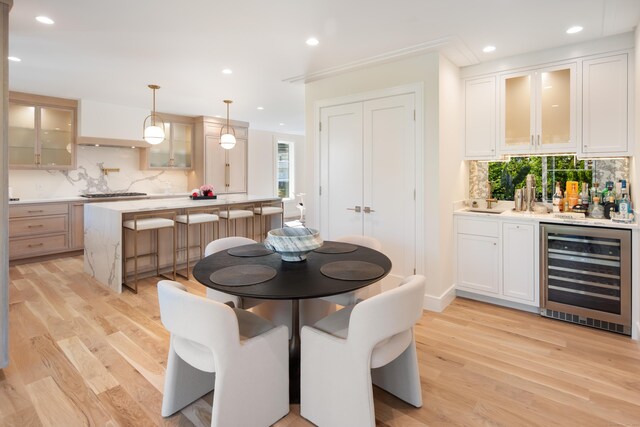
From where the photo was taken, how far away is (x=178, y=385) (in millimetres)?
1893

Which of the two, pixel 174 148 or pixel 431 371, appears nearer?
pixel 431 371

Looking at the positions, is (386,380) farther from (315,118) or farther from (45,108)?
(45,108)

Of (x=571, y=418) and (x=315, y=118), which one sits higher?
(x=315, y=118)

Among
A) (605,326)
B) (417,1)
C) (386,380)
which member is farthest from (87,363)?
(605,326)

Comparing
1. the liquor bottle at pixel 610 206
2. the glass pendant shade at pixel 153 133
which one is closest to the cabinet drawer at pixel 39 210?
the glass pendant shade at pixel 153 133

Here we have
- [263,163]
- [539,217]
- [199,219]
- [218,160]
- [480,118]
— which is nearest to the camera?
[539,217]

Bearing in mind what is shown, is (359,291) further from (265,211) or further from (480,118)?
(265,211)

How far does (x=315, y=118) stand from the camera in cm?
410

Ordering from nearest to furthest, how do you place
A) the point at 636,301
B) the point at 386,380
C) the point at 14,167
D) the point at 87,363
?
the point at 386,380
the point at 87,363
the point at 636,301
the point at 14,167

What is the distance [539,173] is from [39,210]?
6.71 metres

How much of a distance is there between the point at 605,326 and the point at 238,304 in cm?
309

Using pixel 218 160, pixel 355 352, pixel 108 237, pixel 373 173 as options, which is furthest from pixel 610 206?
pixel 218 160

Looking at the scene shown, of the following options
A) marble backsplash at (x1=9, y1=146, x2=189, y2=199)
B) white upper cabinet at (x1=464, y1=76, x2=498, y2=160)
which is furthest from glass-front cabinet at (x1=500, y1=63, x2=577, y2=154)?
marble backsplash at (x1=9, y1=146, x2=189, y2=199)

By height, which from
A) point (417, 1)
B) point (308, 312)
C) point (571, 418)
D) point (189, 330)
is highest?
point (417, 1)
